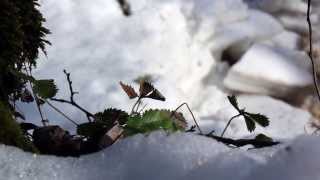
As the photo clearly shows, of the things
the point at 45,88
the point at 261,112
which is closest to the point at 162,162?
the point at 45,88

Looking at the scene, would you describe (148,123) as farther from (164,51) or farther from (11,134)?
(164,51)

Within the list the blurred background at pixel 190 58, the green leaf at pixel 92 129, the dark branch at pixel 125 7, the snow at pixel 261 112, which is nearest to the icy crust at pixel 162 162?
the green leaf at pixel 92 129

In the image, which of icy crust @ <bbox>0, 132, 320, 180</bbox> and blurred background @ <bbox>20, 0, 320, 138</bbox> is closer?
icy crust @ <bbox>0, 132, 320, 180</bbox>

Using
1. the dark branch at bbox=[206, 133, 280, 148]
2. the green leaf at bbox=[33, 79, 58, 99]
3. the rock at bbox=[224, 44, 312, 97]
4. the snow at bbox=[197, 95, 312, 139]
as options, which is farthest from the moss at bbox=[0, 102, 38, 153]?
the rock at bbox=[224, 44, 312, 97]

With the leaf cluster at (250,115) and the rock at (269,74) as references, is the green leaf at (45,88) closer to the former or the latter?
the leaf cluster at (250,115)

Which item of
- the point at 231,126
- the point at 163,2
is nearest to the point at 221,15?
the point at 163,2

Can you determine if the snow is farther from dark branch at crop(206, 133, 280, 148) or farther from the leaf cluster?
dark branch at crop(206, 133, 280, 148)
